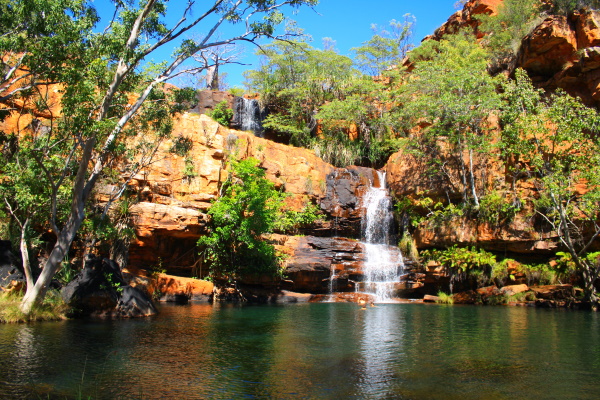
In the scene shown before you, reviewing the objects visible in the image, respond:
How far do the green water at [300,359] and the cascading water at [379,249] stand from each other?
810 centimetres

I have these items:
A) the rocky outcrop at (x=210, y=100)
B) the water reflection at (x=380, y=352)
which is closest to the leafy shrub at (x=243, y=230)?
the water reflection at (x=380, y=352)

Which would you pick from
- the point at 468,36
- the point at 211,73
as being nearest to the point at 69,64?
the point at 468,36

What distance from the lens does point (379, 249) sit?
24.9 m

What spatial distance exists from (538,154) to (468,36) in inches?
704

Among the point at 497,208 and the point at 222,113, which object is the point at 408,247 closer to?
the point at 497,208

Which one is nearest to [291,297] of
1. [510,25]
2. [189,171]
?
[189,171]

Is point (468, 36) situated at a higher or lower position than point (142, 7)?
higher

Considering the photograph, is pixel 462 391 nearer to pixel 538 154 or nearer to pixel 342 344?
pixel 342 344

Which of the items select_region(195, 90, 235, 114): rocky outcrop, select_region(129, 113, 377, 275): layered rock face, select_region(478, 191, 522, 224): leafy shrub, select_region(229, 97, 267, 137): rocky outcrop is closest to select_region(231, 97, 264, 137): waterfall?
select_region(229, 97, 267, 137): rocky outcrop

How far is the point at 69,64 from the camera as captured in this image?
12258mm

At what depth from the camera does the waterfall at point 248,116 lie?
116 ft

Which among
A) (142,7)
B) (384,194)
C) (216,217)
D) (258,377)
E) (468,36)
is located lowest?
(258,377)

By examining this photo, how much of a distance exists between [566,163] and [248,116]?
23.8 m

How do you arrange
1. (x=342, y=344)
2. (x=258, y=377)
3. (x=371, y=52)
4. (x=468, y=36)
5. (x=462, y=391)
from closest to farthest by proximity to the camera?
(x=462, y=391) → (x=258, y=377) → (x=342, y=344) → (x=468, y=36) → (x=371, y=52)
